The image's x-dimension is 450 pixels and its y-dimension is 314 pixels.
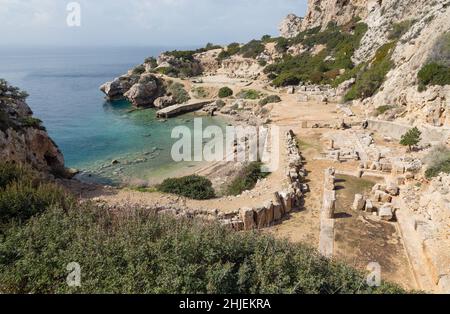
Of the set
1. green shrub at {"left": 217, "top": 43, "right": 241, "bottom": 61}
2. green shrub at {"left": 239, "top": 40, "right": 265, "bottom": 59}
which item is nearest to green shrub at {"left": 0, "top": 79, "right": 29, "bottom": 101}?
green shrub at {"left": 217, "top": 43, "right": 241, "bottom": 61}

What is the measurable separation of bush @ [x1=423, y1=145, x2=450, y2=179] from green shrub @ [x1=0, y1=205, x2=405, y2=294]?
28.5ft

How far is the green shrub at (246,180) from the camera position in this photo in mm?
14070

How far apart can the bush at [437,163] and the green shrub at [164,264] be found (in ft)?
28.5

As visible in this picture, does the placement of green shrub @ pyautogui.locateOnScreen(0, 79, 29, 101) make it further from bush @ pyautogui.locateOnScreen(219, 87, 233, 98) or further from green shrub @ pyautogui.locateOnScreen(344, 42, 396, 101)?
bush @ pyautogui.locateOnScreen(219, 87, 233, 98)

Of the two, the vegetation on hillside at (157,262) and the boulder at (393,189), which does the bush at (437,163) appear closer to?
the boulder at (393,189)

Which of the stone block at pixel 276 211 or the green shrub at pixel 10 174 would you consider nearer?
the green shrub at pixel 10 174

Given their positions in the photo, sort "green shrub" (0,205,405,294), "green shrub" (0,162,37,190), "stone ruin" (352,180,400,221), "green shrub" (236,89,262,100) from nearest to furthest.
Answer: "green shrub" (0,205,405,294)
"green shrub" (0,162,37,190)
"stone ruin" (352,180,400,221)
"green shrub" (236,89,262,100)

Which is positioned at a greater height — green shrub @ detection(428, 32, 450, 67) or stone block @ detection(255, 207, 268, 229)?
green shrub @ detection(428, 32, 450, 67)

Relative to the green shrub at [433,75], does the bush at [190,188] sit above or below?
below

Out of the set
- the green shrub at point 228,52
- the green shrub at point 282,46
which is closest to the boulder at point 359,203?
the green shrub at point 282,46

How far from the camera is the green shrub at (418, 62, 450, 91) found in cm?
1886

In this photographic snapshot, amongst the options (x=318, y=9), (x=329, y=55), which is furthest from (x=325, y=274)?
(x=318, y=9)

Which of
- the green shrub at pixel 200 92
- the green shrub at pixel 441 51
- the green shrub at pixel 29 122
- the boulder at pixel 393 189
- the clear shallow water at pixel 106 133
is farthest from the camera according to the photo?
the green shrub at pixel 200 92
